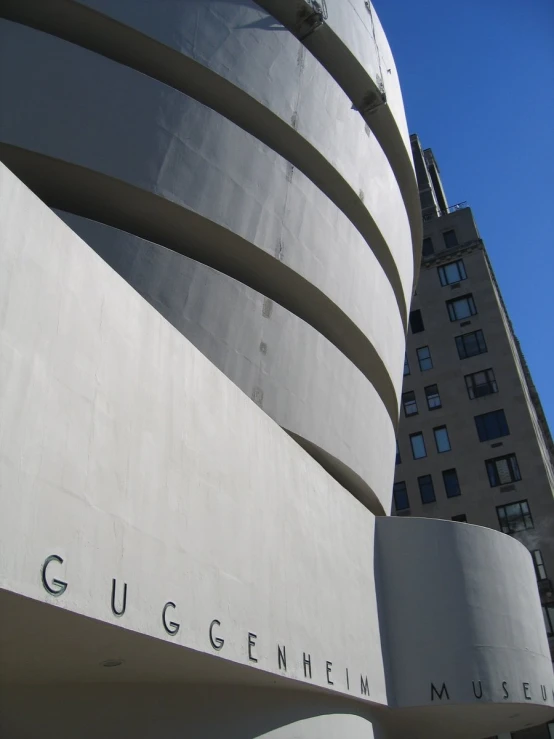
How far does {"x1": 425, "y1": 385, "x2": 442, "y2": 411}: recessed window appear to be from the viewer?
40.9 m

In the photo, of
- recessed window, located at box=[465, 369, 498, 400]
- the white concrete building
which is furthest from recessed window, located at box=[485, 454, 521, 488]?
the white concrete building

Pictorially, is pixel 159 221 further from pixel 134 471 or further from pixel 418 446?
pixel 418 446

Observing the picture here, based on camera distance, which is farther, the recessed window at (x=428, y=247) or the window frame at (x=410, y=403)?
the recessed window at (x=428, y=247)

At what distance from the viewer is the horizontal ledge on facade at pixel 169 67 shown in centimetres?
1072

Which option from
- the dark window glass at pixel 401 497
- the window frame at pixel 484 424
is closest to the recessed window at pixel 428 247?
the window frame at pixel 484 424

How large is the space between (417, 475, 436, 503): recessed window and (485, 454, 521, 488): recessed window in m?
3.03

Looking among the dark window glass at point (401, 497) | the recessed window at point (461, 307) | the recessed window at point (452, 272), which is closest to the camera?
the dark window glass at point (401, 497)

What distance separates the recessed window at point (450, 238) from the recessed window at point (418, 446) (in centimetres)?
1367

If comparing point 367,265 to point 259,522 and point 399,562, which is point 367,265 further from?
point 259,522

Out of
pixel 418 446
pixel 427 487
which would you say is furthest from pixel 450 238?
pixel 427 487

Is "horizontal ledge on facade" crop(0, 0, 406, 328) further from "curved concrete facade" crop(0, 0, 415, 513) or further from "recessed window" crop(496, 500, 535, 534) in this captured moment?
"recessed window" crop(496, 500, 535, 534)

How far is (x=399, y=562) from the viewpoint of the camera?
12.0 metres

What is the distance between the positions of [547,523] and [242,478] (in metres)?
30.7

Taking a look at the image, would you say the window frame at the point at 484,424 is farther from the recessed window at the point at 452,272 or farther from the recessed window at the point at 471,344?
the recessed window at the point at 452,272
